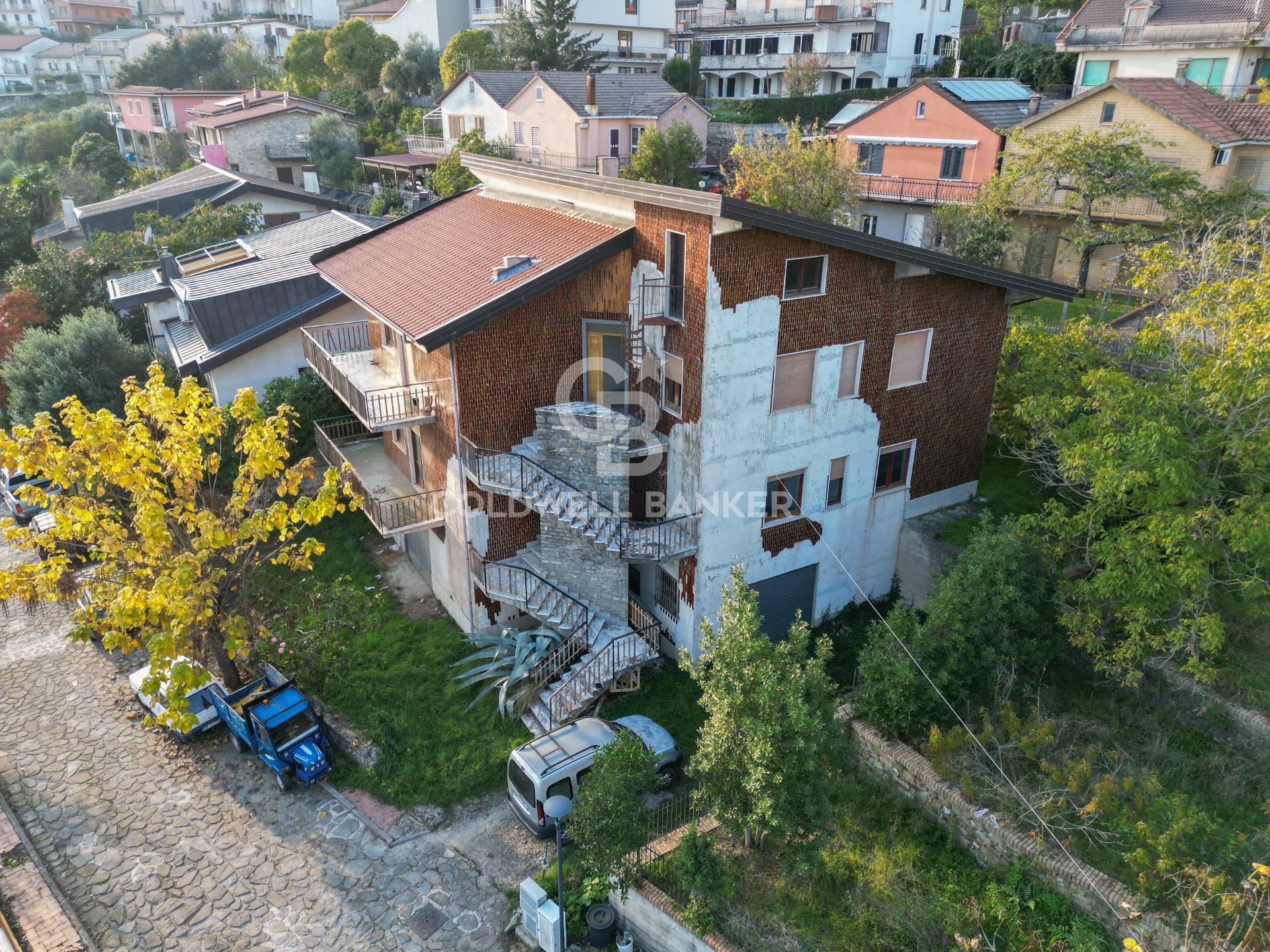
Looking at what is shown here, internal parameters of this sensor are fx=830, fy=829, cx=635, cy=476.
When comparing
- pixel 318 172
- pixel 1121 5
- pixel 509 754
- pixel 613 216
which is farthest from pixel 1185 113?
pixel 318 172

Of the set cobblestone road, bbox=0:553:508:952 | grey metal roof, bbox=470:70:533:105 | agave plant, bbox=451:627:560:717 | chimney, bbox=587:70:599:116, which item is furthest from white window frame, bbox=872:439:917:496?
grey metal roof, bbox=470:70:533:105

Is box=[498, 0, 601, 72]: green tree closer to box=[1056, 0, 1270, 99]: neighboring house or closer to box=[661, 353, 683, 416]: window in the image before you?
box=[1056, 0, 1270, 99]: neighboring house

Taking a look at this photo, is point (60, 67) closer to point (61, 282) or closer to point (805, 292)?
point (61, 282)

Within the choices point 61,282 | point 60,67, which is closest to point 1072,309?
point 61,282

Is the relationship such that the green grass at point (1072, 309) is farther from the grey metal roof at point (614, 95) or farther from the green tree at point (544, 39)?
the green tree at point (544, 39)

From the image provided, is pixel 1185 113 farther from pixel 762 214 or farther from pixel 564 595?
pixel 564 595

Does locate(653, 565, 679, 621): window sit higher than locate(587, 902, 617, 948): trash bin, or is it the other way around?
locate(653, 565, 679, 621): window

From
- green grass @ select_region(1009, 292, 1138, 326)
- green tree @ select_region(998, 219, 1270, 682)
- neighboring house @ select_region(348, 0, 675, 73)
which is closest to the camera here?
green tree @ select_region(998, 219, 1270, 682)
